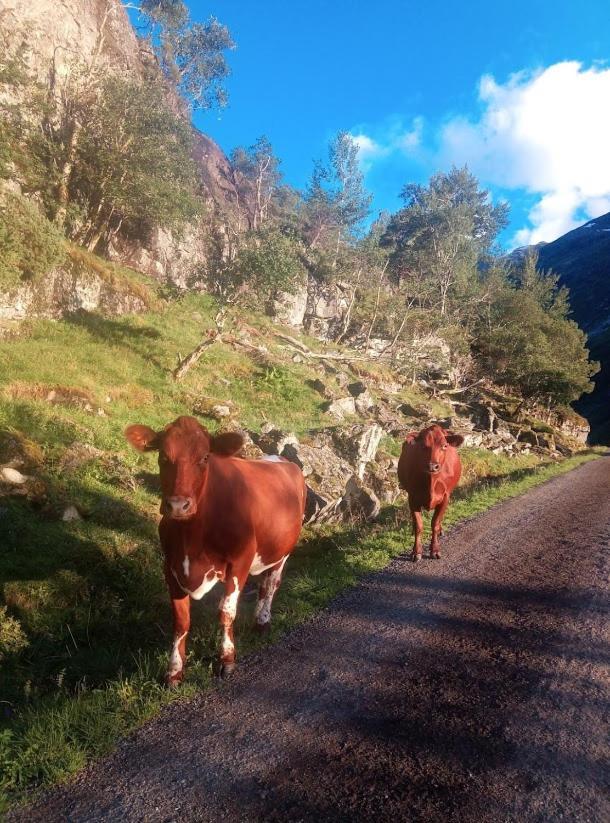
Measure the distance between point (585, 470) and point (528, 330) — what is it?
26.1 m

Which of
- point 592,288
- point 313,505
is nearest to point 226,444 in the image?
point 313,505

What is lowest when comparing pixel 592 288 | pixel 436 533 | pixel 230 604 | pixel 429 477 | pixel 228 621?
pixel 436 533

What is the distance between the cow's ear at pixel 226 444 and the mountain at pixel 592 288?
71.8 meters

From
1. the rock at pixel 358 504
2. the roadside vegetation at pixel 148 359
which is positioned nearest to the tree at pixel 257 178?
the roadside vegetation at pixel 148 359

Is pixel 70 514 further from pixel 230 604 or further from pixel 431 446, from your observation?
pixel 431 446

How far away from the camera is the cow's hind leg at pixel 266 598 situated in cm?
587

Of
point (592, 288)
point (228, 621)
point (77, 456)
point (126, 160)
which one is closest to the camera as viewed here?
point (228, 621)

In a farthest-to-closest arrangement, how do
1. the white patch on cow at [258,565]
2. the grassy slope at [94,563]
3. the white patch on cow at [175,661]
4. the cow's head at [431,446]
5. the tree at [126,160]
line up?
1. the tree at [126,160]
2. the cow's head at [431,446]
3. the white patch on cow at [258,565]
4. the white patch on cow at [175,661]
5. the grassy slope at [94,563]

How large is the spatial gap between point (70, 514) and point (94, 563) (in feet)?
4.38

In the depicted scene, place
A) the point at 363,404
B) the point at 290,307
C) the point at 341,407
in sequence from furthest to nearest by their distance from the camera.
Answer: the point at 290,307
the point at 363,404
the point at 341,407

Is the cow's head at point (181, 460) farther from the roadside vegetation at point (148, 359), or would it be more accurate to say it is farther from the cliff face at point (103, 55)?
the cliff face at point (103, 55)

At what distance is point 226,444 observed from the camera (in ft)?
16.4

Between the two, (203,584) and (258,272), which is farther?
(258,272)

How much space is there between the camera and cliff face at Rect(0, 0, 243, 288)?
27.3 meters
